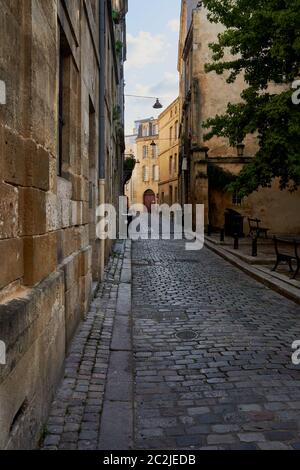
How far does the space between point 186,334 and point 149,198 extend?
171 ft

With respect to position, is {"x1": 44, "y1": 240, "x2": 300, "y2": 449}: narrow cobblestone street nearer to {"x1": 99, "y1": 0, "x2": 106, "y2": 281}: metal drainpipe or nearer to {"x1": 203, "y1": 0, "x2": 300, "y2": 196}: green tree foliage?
{"x1": 99, "y1": 0, "x2": 106, "y2": 281}: metal drainpipe

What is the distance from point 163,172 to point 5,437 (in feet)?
151

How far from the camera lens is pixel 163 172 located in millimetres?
47562

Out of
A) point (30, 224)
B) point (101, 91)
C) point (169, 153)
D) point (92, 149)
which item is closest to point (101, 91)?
point (101, 91)

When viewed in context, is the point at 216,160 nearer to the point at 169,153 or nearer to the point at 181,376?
the point at 181,376

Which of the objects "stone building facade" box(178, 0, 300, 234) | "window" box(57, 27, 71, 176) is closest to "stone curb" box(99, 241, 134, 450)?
"window" box(57, 27, 71, 176)

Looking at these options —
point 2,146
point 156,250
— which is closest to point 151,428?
point 2,146

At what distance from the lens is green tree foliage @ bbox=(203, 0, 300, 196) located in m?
12.6

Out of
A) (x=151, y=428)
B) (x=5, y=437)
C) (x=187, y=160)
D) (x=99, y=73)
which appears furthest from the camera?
(x=187, y=160)

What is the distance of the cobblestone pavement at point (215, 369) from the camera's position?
10.5 ft

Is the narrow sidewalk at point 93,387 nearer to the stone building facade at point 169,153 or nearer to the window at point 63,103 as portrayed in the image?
the window at point 63,103

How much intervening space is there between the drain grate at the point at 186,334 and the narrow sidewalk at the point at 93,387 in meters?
0.68

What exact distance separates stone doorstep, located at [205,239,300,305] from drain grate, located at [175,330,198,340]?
253 centimetres
